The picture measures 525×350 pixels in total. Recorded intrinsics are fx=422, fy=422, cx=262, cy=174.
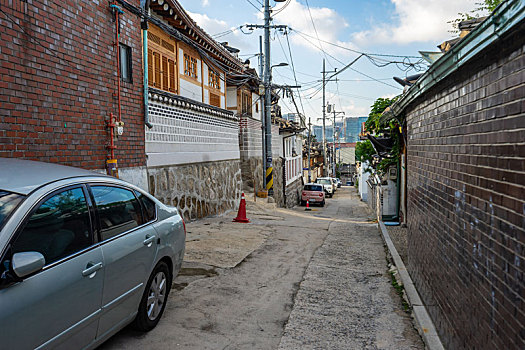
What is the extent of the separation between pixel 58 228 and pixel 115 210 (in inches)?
31.9

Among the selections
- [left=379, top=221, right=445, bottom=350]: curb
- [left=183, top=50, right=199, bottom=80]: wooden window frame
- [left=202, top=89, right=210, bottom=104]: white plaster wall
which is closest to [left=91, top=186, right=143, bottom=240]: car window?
[left=379, top=221, right=445, bottom=350]: curb

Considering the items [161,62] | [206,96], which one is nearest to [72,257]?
[161,62]

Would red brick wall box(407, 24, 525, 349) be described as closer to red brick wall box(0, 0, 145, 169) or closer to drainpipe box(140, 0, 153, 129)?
red brick wall box(0, 0, 145, 169)

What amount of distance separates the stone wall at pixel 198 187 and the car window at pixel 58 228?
657cm

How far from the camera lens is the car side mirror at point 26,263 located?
8.18ft

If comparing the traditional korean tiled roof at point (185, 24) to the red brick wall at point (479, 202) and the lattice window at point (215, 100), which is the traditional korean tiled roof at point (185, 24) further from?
the red brick wall at point (479, 202)

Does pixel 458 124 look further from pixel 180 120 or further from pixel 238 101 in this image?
pixel 238 101

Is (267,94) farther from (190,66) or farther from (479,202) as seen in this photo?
(479,202)

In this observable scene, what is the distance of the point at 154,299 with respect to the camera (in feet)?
14.5

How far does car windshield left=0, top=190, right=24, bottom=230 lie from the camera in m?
2.71

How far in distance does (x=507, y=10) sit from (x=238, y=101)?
62.4 feet

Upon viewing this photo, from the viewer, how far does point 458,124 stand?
3887 mm

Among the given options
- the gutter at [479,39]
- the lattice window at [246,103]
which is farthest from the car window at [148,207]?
the lattice window at [246,103]

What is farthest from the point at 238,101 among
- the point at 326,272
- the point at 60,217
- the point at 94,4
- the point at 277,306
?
the point at 60,217
